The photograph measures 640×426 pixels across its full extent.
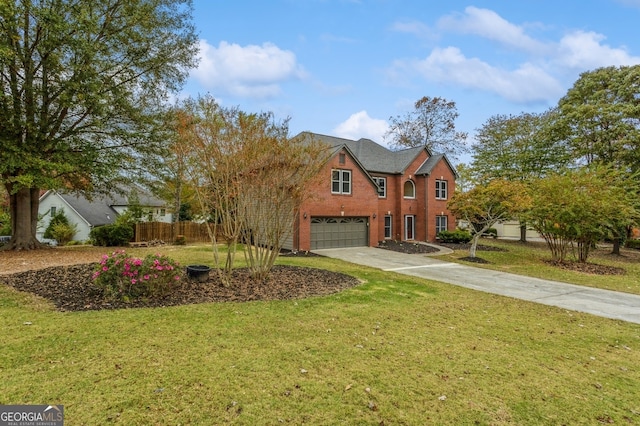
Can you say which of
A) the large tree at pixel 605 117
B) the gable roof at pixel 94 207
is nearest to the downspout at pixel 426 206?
the large tree at pixel 605 117

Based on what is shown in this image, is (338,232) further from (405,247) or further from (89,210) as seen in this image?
(89,210)

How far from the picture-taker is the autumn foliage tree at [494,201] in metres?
15.8

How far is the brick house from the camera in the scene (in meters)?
19.0

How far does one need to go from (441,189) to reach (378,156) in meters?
5.46

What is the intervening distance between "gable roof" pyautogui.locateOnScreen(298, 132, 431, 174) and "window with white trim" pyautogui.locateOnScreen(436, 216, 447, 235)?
4.96 m

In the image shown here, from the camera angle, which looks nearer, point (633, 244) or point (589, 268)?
point (589, 268)

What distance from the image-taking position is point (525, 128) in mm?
28500

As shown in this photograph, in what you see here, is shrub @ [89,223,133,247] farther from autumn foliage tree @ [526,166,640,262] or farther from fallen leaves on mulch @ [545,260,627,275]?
fallen leaves on mulch @ [545,260,627,275]

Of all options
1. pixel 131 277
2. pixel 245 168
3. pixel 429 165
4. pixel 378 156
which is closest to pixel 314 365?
pixel 131 277

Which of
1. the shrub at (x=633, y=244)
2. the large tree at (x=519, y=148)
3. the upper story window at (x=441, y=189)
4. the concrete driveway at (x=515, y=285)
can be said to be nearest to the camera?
the concrete driveway at (x=515, y=285)

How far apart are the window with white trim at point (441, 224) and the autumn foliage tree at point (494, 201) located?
716 centimetres

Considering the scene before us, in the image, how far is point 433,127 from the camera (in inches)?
1342

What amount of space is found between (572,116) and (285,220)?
23548 millimetres

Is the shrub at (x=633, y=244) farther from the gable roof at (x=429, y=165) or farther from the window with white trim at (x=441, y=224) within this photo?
the gable roof at (x=429, y=165)
